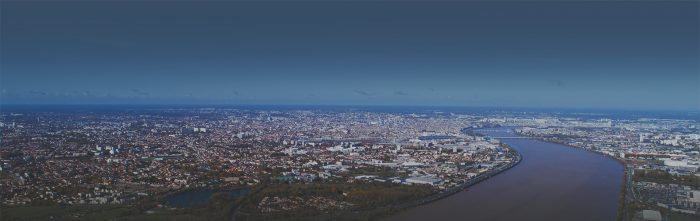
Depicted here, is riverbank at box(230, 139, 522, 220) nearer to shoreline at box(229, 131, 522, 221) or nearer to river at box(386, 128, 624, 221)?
shoreline at box(229, 131, 522, 221)

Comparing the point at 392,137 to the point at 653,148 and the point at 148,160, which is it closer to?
the point at 653,148

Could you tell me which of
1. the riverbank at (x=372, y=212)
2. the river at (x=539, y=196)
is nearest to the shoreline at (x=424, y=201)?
the riverbank at (x=372, y=212)

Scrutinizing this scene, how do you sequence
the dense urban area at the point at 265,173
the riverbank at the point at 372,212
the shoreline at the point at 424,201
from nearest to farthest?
1. the riverbank at the point at 372,212
2. the shoreline at the point at 424,201
3. the dense urban area at the point at 265,173

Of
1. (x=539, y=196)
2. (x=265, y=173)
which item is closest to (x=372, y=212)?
(x=539, y=196)

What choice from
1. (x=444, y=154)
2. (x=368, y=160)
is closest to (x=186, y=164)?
(x=368, y=160)

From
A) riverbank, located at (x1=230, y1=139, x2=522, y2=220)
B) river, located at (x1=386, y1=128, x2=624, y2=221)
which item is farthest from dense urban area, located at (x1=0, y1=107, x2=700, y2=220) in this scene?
river, located at (x1=386, y1=128, x2=624, y2=221)

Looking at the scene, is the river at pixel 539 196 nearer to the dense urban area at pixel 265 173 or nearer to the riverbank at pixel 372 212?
the riverbank at pixel 372 212
